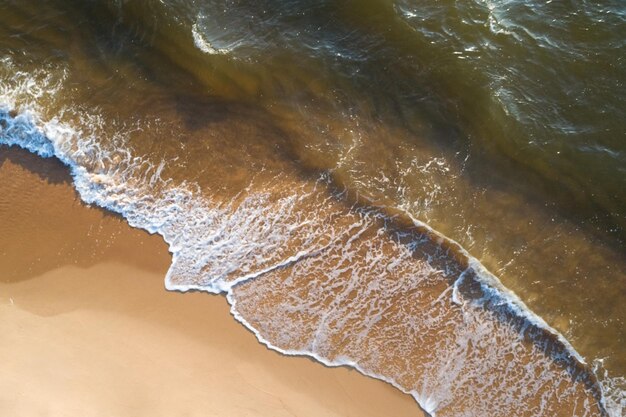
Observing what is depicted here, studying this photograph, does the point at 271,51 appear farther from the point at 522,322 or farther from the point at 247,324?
the point at 522,322

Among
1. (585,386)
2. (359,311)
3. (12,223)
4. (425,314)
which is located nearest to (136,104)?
(12,223)

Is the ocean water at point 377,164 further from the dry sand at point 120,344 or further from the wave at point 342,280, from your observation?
the dry sand at point 120,344

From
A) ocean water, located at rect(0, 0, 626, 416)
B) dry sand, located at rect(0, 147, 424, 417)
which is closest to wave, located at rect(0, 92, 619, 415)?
ocean water, located at rect(0, 0, 626, 416)

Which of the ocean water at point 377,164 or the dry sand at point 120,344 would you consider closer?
the dry sand at point 120,344

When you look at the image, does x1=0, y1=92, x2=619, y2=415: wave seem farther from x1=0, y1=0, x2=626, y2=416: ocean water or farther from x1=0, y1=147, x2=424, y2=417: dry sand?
x1=0, y1=147, x2=424, y2=417: dry sand

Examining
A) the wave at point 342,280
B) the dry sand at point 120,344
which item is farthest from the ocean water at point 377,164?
the dry sand at point 120,344
